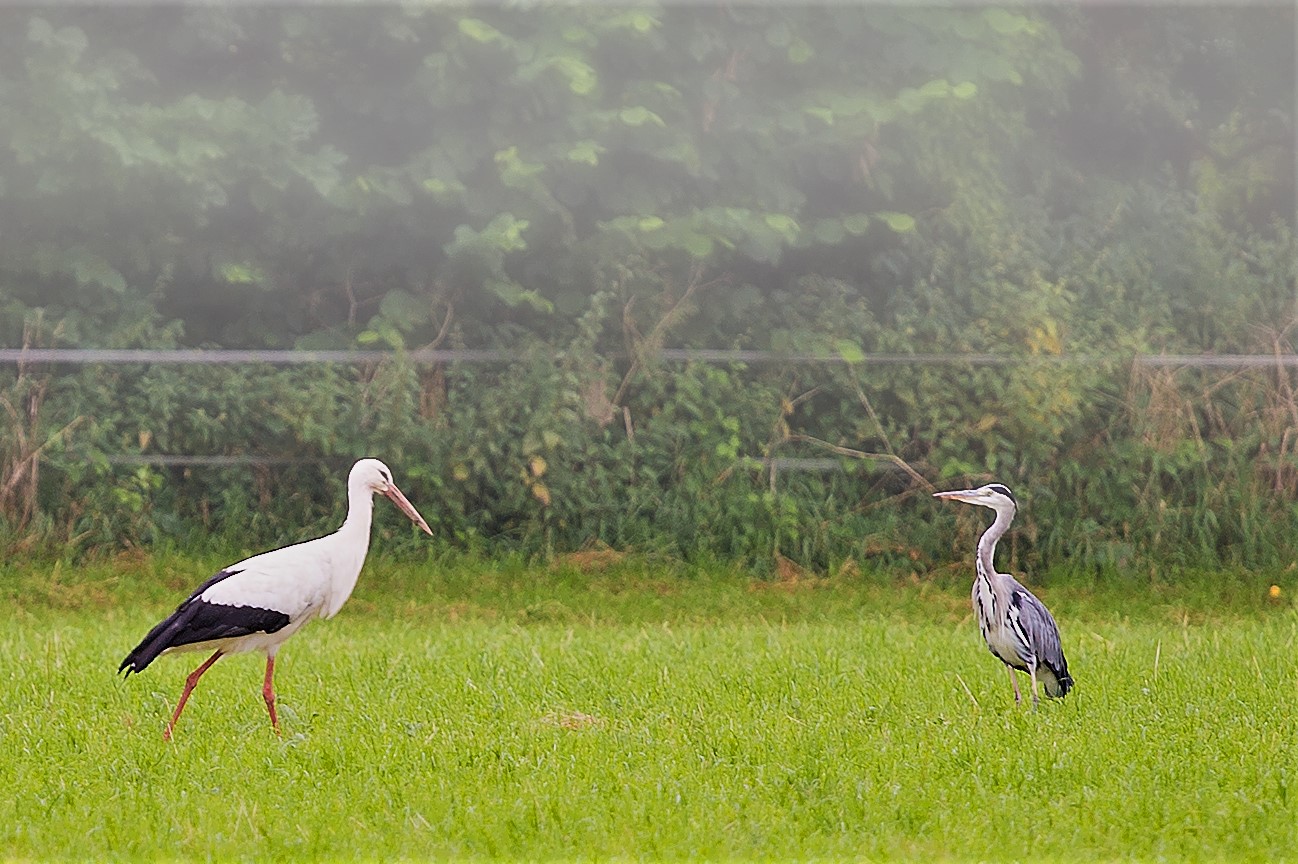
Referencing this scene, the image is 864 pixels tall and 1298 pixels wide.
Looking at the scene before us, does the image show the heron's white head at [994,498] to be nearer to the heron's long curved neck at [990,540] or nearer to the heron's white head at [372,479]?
the heron's long curved neck at [990,540]

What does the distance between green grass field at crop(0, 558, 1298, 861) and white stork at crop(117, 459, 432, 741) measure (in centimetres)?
24

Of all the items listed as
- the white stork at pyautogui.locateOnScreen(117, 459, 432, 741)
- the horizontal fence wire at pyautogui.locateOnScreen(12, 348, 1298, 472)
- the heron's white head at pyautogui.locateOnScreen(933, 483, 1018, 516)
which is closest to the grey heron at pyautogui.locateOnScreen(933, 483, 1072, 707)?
the heron's white head at pyautogui.locateOnScreen(933, 483, 1018, 516)

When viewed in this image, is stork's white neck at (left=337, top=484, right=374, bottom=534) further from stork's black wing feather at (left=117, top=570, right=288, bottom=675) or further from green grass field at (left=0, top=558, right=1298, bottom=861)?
green grass field at (left=0, top=558, right=1298, bottom=861)

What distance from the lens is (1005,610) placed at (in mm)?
4145

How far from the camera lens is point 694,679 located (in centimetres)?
486

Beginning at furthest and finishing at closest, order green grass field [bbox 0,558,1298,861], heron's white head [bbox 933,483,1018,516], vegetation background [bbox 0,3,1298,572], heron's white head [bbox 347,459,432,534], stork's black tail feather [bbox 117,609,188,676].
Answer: vegetation background [bbox 0,3,1298,572]
heron's white head [bbox 347,459,432,534]
heron's white head [bbox 933,483,1018,516]
stork's black tail feather [bbox 117,609,188,676]
green grass field [bbox 0,558,1298,861]

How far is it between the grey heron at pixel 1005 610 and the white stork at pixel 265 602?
57.4 inches

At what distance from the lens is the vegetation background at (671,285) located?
7027 millimetres

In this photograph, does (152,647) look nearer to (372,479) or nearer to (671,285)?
(372,479)

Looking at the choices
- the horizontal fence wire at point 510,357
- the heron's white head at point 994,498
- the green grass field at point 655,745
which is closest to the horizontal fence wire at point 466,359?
the horizontal fence wire at point 510,357

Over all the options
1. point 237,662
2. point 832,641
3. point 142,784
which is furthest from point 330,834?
point 832,641

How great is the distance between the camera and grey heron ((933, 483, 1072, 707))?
412 centimetres

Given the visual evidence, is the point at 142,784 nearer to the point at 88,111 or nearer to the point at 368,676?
the point at 368,676

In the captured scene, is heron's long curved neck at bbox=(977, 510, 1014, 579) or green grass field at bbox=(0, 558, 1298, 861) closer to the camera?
green grass field at bbox=(0, 558, 1298, 861)
